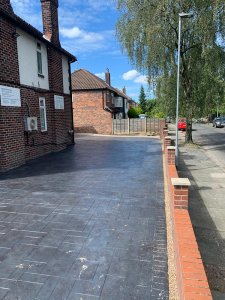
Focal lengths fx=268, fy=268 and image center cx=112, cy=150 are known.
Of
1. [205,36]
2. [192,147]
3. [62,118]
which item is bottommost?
[192,147]

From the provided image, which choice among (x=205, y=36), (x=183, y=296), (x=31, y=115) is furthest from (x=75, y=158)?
(x=205, y=36)

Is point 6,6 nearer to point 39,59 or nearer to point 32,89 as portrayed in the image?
point 32,89

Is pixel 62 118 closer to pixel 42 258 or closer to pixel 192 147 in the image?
pixel 192 147

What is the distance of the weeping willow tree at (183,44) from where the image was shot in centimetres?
1513

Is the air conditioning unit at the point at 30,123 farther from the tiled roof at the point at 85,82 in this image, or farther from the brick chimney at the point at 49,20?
the tiled roof at the point at 85,82

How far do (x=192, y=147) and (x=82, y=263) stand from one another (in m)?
16.2

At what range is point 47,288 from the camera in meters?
3.00

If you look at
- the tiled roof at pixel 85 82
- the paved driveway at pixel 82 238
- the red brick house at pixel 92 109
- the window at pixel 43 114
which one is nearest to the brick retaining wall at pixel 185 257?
the paved driveway at pixel 82 238

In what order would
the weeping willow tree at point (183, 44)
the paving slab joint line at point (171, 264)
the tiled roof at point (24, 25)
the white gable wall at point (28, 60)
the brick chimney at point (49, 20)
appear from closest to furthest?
the paving slab joint line at point (171, 264)
the tiled roof at point (24, 25)
the white gable wall at point (28, 60)
the brick chimney at point (49, 20)
the weeping willow tree at point (183, 44)

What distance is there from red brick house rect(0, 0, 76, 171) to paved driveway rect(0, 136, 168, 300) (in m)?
2.39

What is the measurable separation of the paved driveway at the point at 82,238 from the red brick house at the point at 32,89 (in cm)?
239

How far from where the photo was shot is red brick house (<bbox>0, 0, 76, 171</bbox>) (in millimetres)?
8984

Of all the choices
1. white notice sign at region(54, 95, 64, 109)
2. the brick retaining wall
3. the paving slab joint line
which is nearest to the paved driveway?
the paving slab joint line

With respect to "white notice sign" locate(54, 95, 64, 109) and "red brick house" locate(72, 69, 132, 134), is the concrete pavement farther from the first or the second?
"red brick house" locate(72, 69, 132, 134)
